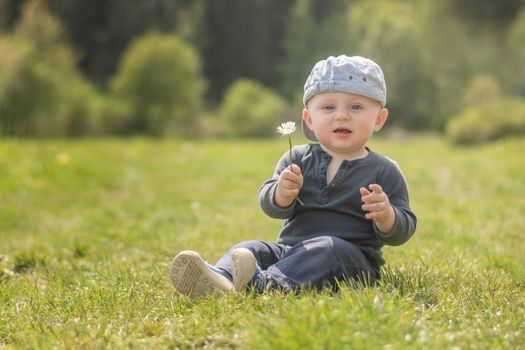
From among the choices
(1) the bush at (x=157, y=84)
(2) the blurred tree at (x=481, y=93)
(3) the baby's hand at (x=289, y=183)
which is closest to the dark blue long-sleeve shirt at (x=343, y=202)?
(3) the baby's hand at (x=289, y=183)

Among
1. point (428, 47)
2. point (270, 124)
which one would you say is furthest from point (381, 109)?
point (428, 47)

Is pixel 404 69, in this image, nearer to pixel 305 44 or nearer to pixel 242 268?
pixel 305 44

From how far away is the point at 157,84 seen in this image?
3400 centimetres

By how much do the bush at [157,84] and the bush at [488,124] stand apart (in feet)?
51.3

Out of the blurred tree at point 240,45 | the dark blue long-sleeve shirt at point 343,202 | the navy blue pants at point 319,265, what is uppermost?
the blurred tree at point 240,45

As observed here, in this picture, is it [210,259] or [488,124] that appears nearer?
[210,259]

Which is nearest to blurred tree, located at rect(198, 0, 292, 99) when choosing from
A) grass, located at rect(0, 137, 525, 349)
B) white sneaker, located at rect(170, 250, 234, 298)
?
grass, located at rect(0, 137, 525, 349)

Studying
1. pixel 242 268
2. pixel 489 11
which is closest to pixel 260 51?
pixel 489 11

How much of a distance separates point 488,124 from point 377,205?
20750 millimetres

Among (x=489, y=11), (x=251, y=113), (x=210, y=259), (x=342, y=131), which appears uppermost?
(x=489, y=11)

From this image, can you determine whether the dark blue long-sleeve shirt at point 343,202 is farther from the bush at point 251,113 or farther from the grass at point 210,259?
the bush at point 251,113

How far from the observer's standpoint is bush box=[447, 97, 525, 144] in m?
22.2

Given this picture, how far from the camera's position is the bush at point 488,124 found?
22.2 meters

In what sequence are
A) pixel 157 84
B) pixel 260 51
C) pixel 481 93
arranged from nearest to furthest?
pixel 481 93
pixel 157 84
pixel 260 51
